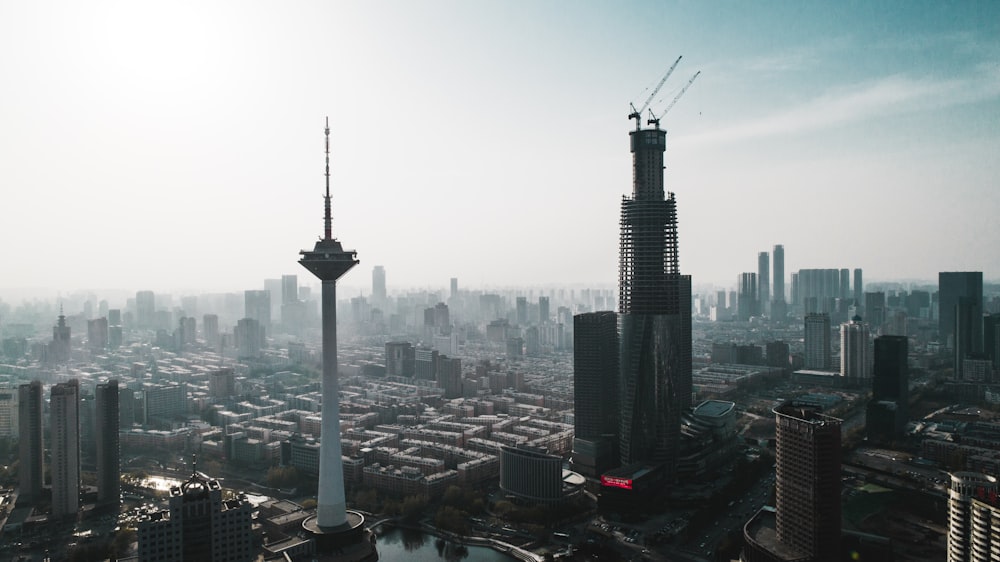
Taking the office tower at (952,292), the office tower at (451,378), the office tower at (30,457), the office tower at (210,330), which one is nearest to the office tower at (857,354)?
the office tower at (952,292)

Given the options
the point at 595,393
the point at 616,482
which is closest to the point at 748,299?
the point at 595,393

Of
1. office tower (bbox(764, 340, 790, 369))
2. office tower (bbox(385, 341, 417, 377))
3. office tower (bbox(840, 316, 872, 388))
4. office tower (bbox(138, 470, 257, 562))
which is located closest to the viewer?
office tower (bbox(138, 470, 257, 562))

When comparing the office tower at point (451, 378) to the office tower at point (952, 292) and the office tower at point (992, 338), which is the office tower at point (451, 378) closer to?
the office tower at point (992, 338)

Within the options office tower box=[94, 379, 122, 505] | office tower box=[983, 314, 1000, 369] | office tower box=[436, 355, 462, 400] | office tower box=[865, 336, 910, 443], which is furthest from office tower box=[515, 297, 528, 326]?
office tower box=[94, 379, 122, 505]

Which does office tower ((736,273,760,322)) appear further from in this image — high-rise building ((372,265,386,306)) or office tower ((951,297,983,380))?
high-rise building ((372,265,386,306))

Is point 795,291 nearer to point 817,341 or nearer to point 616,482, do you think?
point 817,341

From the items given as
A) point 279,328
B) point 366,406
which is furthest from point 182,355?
point 366,406
